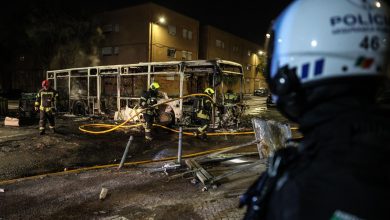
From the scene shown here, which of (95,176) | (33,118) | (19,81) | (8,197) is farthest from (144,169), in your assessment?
(19,81)

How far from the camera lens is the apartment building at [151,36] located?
30.5 metres

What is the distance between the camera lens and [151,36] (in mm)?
30375

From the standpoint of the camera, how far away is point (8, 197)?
5070mm

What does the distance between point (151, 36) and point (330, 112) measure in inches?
1193

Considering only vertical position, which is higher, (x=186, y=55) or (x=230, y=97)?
(x=186, y=55)

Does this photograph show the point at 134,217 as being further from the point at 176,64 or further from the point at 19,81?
the point at 19,81

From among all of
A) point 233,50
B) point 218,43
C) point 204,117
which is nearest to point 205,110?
point 204,117

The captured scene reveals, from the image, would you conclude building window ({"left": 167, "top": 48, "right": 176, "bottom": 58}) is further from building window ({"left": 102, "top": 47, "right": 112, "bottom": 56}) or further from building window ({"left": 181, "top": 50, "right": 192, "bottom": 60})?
building window ({"left": 102, "top": 47, "right": 112, "bottom": 56})

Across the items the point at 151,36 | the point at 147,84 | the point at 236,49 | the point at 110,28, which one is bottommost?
the point at 147,84

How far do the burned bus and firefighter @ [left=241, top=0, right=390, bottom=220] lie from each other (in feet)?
34.4

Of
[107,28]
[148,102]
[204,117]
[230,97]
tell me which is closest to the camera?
[204,117]

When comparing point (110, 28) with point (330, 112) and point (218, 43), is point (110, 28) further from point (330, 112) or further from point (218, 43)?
point (330, 112)

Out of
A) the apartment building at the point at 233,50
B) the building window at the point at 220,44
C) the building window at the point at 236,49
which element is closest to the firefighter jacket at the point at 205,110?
the apartment building at the point at 233,50

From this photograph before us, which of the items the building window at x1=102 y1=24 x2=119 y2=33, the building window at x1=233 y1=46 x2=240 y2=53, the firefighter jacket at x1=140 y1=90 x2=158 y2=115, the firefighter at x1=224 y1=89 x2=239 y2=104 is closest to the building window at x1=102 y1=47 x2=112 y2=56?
the building window at x1=102 y1=24 x2=119 y2=33
